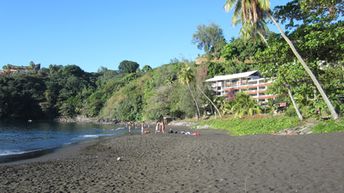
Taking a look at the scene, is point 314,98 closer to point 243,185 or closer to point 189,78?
point 243,185

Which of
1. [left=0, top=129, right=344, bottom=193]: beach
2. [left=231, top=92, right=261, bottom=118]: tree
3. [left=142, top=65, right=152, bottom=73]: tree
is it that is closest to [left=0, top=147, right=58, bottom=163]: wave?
[left=0, top=129, right=344, bottom=193]: beach

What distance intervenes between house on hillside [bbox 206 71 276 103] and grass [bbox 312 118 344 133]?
57.7 m

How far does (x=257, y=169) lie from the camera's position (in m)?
13.7

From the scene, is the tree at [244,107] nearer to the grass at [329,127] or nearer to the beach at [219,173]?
the grass at [329,127]

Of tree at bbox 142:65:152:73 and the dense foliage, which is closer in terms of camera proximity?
the dense foliage

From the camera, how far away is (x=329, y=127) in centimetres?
2288

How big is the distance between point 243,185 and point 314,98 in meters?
20.1

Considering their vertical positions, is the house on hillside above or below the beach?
above

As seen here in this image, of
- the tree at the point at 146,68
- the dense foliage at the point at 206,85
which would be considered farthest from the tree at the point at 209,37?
the tree at the point at 146,68

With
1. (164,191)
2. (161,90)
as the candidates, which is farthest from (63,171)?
(161,90)

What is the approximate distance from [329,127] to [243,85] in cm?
6720

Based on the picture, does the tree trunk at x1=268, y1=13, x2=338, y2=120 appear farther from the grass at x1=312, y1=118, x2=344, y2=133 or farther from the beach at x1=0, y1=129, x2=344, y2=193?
the beach at x1=0, y1=129, x2=344, y2=193

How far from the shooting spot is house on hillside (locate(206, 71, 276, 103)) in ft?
275

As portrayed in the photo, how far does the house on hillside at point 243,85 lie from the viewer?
8394 cm
